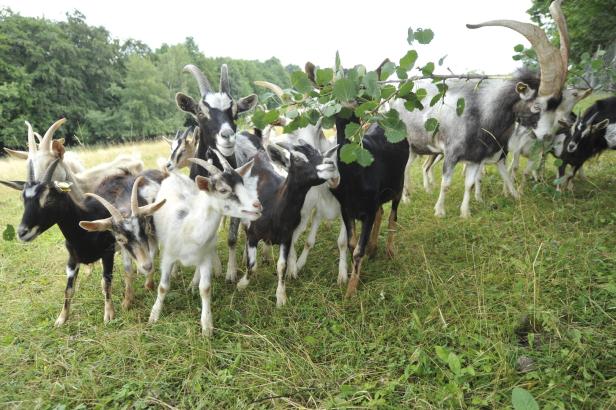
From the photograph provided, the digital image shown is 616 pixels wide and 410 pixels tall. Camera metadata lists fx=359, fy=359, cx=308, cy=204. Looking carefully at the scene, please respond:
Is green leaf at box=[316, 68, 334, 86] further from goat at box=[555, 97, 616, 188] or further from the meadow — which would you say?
goat at box=[555, 97, 616, 188]

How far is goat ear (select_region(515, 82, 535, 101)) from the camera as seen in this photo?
193 inches

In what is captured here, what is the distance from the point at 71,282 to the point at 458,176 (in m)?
7.60

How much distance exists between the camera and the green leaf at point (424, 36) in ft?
7.50

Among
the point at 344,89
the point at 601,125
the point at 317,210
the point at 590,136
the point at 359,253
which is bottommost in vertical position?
the point at 359,253

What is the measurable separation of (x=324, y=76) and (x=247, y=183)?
2.11m

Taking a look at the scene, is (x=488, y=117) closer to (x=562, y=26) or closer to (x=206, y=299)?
(x=562, y=26)

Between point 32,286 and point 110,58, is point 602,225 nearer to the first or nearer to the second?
point 32,286

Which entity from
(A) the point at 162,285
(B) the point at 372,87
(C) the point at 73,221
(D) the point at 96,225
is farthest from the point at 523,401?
(C) the point at 73,221

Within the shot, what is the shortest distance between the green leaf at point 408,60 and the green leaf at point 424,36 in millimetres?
129

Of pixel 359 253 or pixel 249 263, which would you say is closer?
pixel 359 253

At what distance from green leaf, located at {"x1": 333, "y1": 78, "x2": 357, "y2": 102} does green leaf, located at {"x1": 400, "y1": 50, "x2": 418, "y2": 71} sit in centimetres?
43

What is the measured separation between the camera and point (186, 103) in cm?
465

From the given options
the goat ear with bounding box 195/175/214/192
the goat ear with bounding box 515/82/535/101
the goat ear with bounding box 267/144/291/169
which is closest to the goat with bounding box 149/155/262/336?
the goat ear with bounding box 195/175/214/192

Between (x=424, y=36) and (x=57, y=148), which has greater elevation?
(x=424, y=36)
